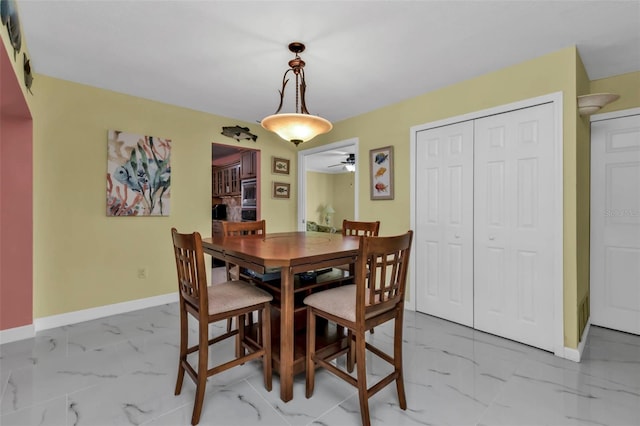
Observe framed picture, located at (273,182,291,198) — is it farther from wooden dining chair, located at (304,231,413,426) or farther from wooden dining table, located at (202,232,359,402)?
wooden dining chair, located at (304,231,413,426)

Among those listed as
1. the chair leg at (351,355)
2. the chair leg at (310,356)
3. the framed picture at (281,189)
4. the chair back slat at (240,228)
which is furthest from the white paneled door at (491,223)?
the framed picture at (281,189)

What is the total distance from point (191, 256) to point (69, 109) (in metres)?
2.43

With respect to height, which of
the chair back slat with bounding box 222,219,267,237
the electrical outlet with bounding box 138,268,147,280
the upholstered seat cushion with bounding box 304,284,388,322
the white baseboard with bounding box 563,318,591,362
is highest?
the chair back slat with bounding box 222,219,267,237

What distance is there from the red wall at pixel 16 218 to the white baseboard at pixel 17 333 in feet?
0.10

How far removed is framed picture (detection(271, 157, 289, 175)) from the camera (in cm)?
436

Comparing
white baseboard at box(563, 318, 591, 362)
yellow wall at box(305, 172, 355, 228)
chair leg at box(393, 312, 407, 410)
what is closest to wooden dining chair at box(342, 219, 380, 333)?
chair leg at box(393, 312, 407, 410)

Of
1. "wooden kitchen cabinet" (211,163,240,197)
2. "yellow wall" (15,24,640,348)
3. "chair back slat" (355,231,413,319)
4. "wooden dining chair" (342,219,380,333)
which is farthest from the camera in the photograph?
"wooden kitchen cabinet" (211,163,240,197)

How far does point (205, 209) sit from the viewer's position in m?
3.77

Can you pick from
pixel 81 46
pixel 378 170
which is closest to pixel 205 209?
pixel 81 46

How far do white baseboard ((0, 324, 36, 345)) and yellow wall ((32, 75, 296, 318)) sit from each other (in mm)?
→ 162

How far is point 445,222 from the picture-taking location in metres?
2.96

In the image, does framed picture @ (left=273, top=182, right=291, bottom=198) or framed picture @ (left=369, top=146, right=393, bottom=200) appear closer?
framed picture @ (left=369, top=146, right=393, bottom=200)

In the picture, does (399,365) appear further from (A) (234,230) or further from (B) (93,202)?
(B) (93,202)

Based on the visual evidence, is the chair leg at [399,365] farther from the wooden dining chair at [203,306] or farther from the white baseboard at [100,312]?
the white baseboard at [100,312]
